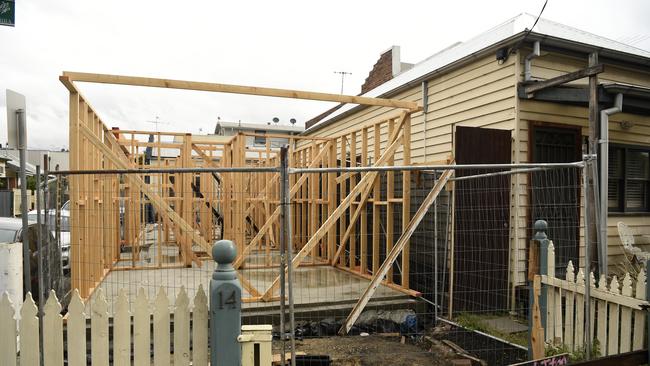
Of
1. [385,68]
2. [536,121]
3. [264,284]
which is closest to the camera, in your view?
[536,121]

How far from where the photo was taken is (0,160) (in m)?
27.1

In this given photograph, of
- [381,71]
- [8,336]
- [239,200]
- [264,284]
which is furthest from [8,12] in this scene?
[381,71]

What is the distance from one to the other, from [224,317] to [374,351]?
2878 millimetres

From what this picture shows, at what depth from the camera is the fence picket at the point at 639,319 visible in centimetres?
412

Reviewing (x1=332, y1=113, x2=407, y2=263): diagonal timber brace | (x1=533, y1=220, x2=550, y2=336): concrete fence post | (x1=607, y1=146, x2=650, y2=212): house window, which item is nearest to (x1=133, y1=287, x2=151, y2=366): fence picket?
(x1=533, y1=220, x2=550, y2=336): concrete fence post

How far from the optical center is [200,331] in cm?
298

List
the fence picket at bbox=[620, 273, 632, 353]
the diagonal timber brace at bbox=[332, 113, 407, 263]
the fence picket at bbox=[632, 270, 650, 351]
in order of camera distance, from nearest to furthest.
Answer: the fence picket at bbox=[632, 270, 650, 351] < the fence picket at bbox=[620, 273, 632, 353] < the diagonal timber brace at bbox=[332, 113, 407, 263]

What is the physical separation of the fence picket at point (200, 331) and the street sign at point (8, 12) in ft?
15.5

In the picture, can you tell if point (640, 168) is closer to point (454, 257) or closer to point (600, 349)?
point (454, 257)

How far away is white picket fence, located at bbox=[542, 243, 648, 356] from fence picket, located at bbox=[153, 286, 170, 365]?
12.5ft

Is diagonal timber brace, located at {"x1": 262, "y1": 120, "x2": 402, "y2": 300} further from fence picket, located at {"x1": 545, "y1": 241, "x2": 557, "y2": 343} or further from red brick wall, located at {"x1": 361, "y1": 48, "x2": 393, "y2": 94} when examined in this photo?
red brick wall, located at {"x1": 361, "y1": 48, "x2": 393, "y2": 94}

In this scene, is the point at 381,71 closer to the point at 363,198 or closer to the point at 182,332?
the point at 363,198

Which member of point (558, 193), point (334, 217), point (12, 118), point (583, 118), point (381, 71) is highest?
point (381, 71)

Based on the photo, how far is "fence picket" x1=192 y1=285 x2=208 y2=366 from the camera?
9.70 feet
